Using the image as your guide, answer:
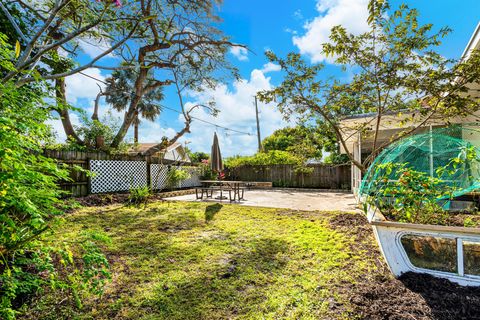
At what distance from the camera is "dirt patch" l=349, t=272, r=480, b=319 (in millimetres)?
1785

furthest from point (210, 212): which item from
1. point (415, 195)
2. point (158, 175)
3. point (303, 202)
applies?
point (158, 175)

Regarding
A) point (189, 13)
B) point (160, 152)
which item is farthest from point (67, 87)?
point (189, 13)

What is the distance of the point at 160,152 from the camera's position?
1183 centimetres

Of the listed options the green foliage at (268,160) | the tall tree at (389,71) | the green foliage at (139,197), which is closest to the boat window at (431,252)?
the tall tree at (389,71)

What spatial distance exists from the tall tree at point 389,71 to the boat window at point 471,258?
2938 mm

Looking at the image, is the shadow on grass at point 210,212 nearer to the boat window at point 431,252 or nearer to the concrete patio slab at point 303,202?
the concrete patio slab at point 303,202

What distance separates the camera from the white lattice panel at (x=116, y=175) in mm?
8398

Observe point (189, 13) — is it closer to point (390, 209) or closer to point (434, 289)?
point (390, 209)

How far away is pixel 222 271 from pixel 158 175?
8897mm

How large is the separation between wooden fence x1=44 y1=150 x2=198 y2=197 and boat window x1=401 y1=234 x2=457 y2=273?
7.12 m

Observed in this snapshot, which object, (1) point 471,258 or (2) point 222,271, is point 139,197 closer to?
(2) point 222,271

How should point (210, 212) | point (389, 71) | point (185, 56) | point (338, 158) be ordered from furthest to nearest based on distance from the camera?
point (338, 158)
point (185, 56)
point (210, 212)
point (389, 71)

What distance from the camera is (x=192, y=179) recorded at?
13562 millimetres

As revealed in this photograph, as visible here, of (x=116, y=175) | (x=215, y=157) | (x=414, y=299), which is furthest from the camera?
(x=215, y=157)
